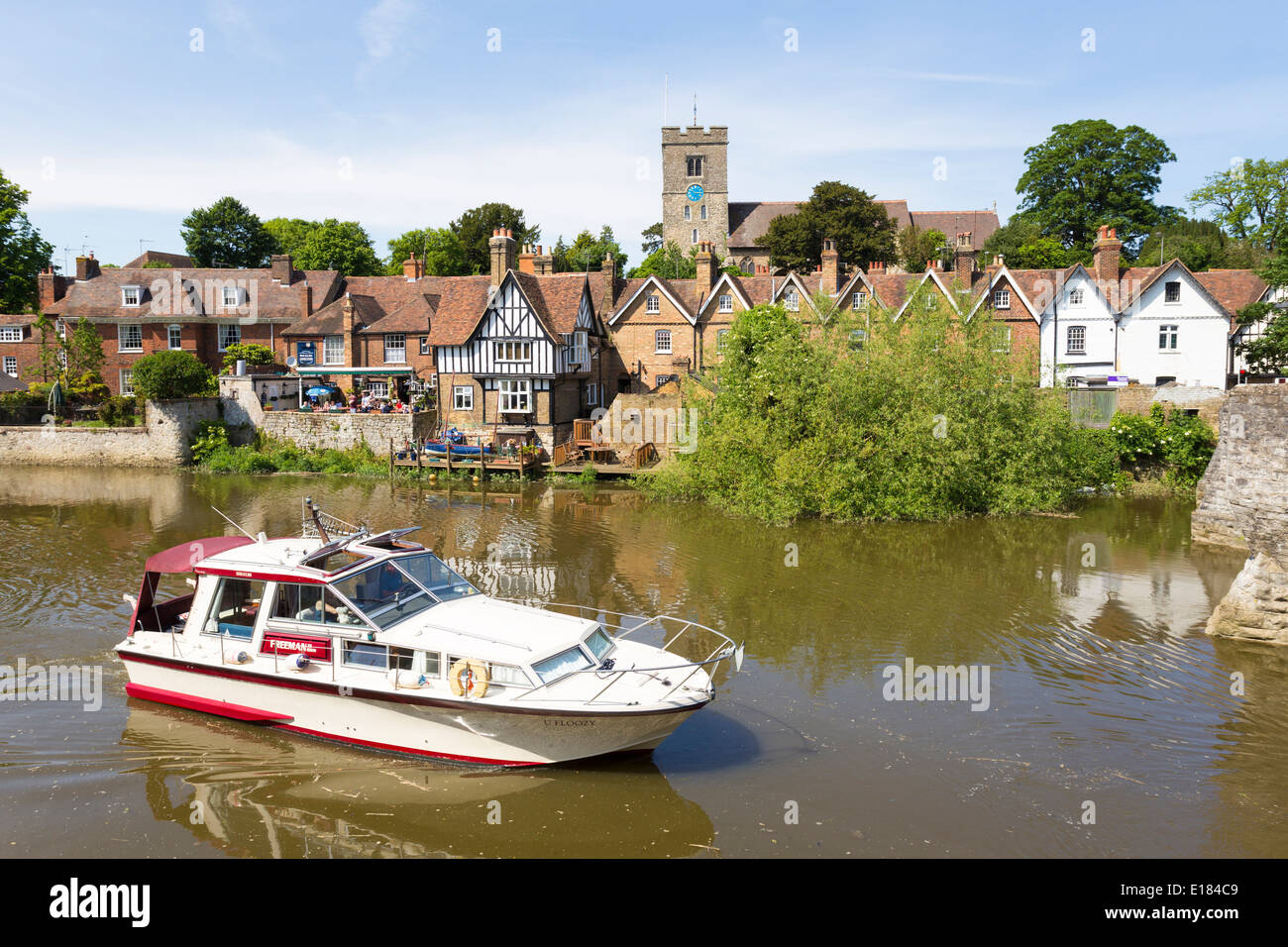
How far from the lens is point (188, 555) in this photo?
13961 mm

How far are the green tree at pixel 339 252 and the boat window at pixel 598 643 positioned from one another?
2335 inches

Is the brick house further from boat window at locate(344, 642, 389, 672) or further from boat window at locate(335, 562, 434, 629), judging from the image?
boat window at locate(344, 642, 389, 672)

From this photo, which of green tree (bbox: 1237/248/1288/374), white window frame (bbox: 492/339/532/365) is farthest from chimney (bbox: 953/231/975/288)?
white window frame (bbox: 492/339/532/365)

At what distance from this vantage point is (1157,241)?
5559cm

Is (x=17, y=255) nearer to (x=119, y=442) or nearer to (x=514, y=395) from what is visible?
(x=119, y=442)

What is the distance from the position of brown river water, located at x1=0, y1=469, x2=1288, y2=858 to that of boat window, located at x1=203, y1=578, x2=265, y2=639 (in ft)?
5.09

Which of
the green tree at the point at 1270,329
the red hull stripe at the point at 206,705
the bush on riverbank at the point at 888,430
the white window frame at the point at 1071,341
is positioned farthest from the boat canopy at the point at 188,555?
the white window frame at the point at 1071,341

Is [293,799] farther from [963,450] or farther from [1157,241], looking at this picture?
[1157,241]

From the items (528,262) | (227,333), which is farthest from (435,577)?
(227,333)

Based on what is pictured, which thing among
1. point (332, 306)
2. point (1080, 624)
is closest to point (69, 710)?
point (1080, 624)

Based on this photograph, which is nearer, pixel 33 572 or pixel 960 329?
pixel 33 572

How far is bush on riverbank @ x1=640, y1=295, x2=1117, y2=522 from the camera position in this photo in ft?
93.4
